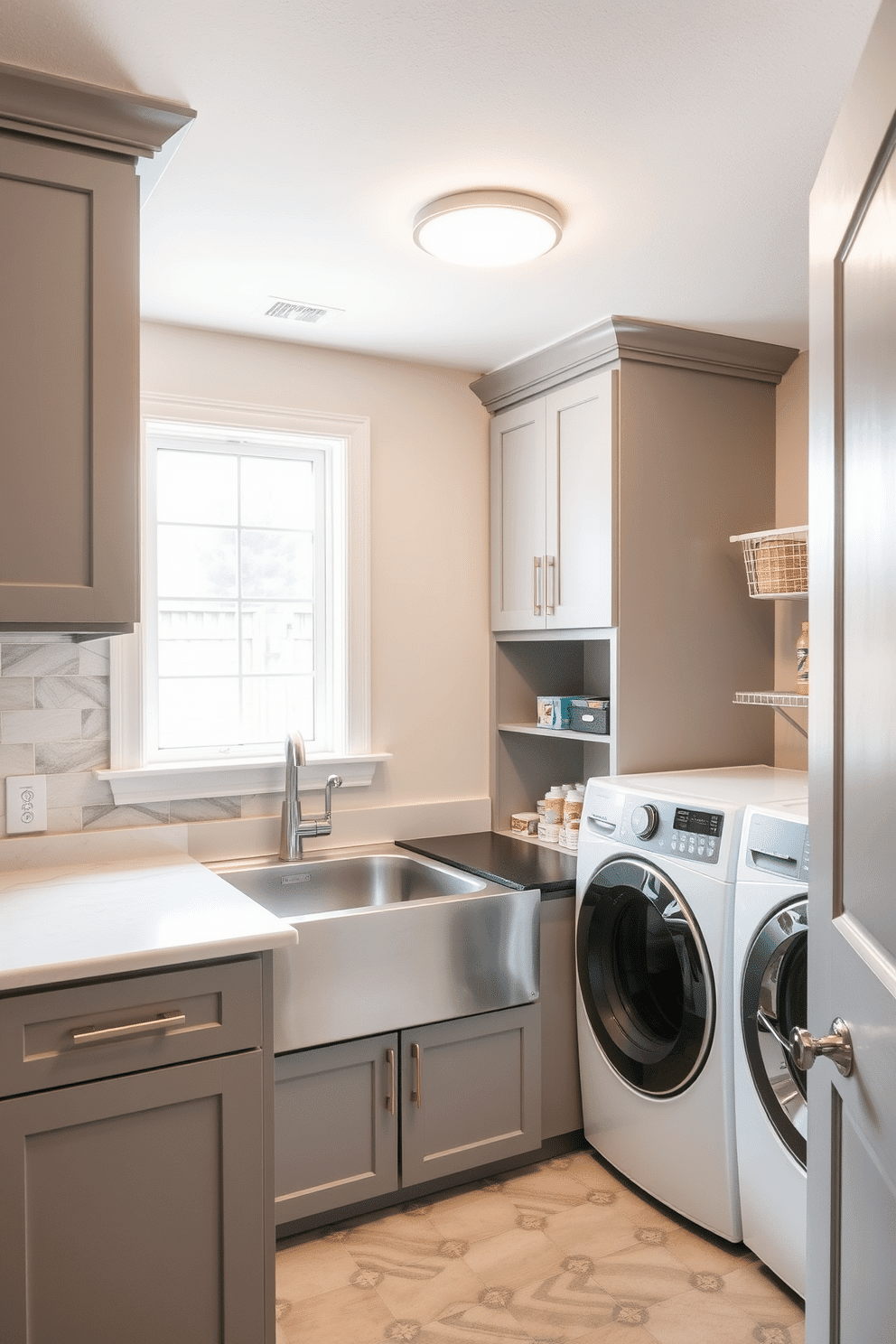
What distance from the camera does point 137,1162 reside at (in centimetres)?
161

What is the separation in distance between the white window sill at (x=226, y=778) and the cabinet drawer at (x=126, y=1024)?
3.30 ft

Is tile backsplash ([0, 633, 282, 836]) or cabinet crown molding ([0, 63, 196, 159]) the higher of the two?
cabinet crown molding ([0, 63, 196, 159])

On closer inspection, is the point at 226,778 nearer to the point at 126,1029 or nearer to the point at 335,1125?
the point at 335,1125

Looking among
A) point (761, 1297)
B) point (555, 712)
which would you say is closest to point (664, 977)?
point (761, 1297)

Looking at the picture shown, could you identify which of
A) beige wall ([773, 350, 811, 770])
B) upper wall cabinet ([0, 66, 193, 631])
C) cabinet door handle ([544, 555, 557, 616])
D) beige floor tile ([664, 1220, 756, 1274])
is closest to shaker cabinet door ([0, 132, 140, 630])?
upper wall cabinet ([0, 66, 193, 631])

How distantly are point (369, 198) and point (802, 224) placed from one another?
2.97ft

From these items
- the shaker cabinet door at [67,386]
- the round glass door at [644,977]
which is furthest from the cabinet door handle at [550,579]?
the shaker cabinet door at [67,386]

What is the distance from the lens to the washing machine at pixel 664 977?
7.12 feet

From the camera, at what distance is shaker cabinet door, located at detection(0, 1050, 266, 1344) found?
1.52m

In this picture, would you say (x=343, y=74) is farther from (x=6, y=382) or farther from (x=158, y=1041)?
(x=158, y=1041)

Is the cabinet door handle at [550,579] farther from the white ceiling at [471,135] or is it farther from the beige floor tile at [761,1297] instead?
the beige floor tile at [761,1297]

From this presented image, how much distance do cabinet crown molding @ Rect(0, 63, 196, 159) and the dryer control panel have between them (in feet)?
5.68

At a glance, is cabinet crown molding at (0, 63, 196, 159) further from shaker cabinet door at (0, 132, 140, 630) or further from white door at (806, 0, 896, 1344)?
white door at (806, 0, 896, 1344)

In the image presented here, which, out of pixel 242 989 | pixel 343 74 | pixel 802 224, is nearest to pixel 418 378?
pixel 802 224
